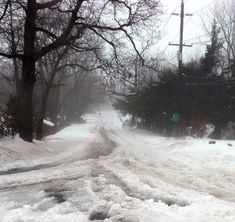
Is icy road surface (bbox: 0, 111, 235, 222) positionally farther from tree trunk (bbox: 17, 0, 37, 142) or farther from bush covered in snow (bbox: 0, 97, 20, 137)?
tree trunk (bbox: 17, 0, 37, 142)

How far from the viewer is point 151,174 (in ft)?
39.7

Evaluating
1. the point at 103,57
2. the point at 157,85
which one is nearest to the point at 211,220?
the point at 103,57

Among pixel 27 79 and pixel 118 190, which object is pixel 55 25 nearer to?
pixel 27 79

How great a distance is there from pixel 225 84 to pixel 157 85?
6244 mm

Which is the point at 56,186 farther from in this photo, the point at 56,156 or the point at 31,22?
the point at 31,22

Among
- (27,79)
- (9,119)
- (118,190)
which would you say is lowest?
(118,190)

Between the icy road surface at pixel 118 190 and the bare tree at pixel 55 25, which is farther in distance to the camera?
the bare tree at pixel 55 25

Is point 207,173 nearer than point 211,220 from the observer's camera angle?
No

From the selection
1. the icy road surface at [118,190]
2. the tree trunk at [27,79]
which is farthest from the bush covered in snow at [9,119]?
the icy road surface at [118,190]

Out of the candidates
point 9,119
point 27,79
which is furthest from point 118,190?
point 27,79

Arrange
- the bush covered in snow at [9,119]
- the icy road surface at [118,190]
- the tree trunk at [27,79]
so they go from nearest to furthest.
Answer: the icy road surface at [118,190] → the bush covered in snow at [9,119] → the tree trunk at [27,79]

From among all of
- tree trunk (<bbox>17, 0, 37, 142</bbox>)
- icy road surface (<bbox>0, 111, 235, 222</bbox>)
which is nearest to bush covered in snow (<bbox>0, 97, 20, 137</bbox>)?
tree trunk (<bbox>17, 0, 37, 142</bbox>)

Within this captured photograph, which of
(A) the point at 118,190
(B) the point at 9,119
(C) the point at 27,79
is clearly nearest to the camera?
(A) the point at 118,190

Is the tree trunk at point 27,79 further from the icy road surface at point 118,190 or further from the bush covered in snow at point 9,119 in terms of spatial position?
the icy road surface at point 118,190
